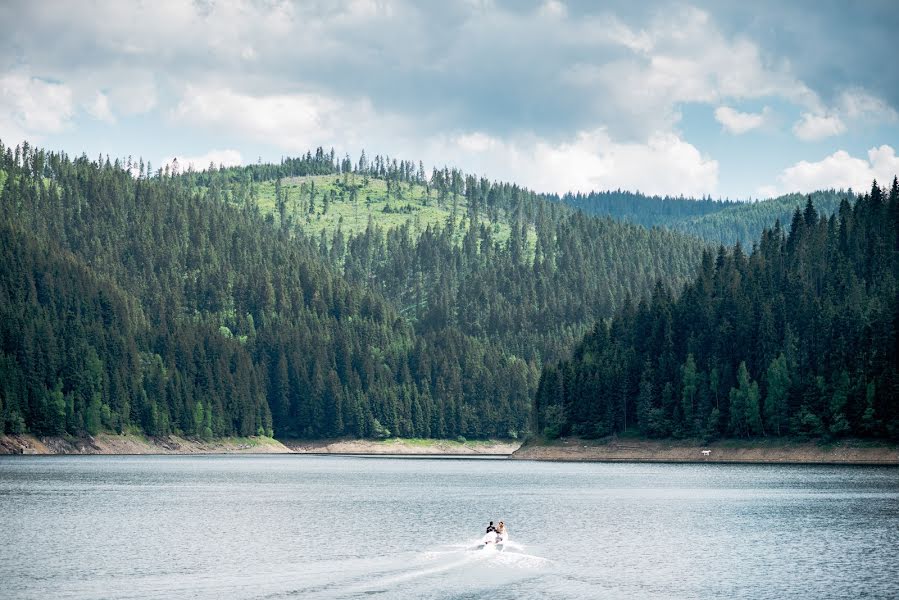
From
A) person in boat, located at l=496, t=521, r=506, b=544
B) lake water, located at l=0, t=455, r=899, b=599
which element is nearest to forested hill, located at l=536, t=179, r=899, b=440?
lake water, located at l=0, t=455, r=899, b=599

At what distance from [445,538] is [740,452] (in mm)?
106485

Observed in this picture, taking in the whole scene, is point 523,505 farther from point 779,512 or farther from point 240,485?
point 240,485

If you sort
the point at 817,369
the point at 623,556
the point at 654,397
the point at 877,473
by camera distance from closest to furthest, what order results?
the point at 623,556
the point at 877,473
the point at 817,369
the point at 654,397

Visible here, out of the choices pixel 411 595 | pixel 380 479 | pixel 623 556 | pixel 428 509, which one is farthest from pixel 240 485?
pixel 411 595

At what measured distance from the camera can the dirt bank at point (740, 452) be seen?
15862 centimetres

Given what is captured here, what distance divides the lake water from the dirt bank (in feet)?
69.0

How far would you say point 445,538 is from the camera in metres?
80.4

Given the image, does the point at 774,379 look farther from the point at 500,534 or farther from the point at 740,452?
the point at 500,534

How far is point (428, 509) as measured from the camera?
102938mm

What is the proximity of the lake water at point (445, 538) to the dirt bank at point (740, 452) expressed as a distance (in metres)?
21.0

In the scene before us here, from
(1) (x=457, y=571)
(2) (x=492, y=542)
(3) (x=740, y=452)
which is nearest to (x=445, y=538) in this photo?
(2) (x=492, y=542)

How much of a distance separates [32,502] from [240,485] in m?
Result: 34.2

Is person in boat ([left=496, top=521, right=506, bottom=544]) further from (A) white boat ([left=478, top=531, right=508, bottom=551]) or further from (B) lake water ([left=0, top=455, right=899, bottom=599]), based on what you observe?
(B) lake water ([left=0, top=455, right=899, bottom=599])

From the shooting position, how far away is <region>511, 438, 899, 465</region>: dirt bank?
15862 cm
